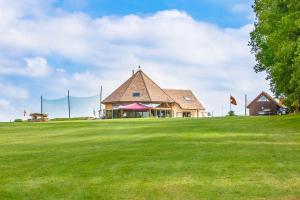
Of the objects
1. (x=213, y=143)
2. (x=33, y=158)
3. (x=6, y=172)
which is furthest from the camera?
(x=213, y=143)

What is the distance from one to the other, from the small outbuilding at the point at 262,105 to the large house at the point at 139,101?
1656 cm

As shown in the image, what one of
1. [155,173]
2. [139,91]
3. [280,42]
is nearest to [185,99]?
[139,91]

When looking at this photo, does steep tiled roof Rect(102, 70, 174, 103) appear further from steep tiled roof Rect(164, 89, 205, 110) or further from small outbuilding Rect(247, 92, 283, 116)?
small outbuilding Rect(247, 92, 283, 116)

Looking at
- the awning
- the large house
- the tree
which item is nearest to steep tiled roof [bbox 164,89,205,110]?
the large house

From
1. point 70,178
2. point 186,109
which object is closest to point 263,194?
point 70,178

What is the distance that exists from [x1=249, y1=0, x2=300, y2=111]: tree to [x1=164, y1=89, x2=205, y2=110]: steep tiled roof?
72.3 metres

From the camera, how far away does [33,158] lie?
2095cm

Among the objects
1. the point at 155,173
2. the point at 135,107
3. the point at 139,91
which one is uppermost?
the point at 139,91

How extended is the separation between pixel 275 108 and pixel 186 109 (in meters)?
21.1

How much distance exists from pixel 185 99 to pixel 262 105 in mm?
19393

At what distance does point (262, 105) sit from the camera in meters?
124

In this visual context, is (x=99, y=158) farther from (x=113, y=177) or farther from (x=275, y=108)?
(x=275, y=108)

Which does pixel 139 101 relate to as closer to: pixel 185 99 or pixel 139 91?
pixel 139 91

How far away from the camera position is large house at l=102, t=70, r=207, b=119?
118 meters
